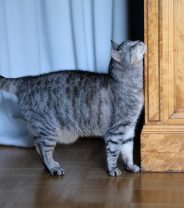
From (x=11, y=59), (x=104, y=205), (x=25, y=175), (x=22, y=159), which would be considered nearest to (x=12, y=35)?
(x=11, y=59)

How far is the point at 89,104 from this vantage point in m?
2.15

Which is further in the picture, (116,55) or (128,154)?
(128,154)

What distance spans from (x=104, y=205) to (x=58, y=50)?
3.78 ft

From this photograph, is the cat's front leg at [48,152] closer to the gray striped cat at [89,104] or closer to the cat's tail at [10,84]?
the gray striped cat at [89,104]

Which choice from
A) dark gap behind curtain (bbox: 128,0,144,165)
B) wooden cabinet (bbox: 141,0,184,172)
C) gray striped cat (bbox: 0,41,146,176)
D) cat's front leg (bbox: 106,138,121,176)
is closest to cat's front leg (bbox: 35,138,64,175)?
gray striped cat (bbox: 0,41,146,176)

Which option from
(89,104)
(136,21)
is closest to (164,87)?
(89,104)

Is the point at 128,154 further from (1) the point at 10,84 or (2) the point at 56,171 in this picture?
(1) the point at 10,84

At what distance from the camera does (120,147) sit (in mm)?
2162

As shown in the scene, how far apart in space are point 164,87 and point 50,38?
0.87m

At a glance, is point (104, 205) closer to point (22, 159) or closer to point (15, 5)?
point (22, 159)

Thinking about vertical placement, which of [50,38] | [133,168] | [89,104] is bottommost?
[133,168]

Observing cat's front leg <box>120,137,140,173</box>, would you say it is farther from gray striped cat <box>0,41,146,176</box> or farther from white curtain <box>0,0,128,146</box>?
white curtain <box>0,0,128,146</box>

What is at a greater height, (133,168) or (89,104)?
(89,104)

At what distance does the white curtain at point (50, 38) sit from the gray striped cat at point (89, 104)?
17.9 inches
